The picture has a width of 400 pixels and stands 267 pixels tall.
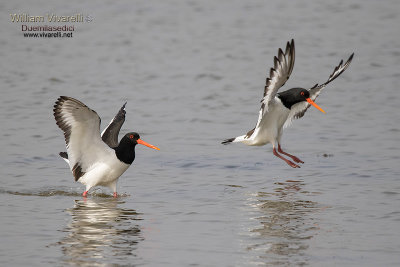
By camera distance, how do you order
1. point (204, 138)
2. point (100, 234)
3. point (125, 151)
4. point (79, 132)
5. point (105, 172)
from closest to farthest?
point (100, 234)
point (79, 132)
point (105, 172)
point (125, 151)
point (204, 138)

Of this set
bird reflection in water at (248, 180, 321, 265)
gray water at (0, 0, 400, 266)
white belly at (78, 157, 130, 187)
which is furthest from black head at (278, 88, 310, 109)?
white belly at (78, 157, 130, 187)

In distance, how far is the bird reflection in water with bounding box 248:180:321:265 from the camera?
23.6 feet

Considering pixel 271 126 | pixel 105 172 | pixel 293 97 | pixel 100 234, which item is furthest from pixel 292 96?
pixel 100 234

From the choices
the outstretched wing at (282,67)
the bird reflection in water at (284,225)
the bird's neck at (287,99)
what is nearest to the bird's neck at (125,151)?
the bird reflection in water at (284,225)

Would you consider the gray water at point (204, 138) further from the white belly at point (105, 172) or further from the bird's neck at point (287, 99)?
the bird's neck at point (287, 99)

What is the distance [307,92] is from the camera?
462 inches

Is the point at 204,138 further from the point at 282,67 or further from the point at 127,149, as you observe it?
the point at 127,149

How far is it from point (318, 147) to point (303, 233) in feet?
15.6

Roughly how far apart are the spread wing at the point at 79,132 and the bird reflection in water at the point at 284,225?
2.06 meters

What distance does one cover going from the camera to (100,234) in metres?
7.95

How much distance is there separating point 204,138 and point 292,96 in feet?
7.23

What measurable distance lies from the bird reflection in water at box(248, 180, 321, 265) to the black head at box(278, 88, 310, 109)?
1.40m

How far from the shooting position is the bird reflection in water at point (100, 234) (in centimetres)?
716

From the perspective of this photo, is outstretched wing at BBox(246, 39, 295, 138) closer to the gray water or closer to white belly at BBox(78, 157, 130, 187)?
the gray water
